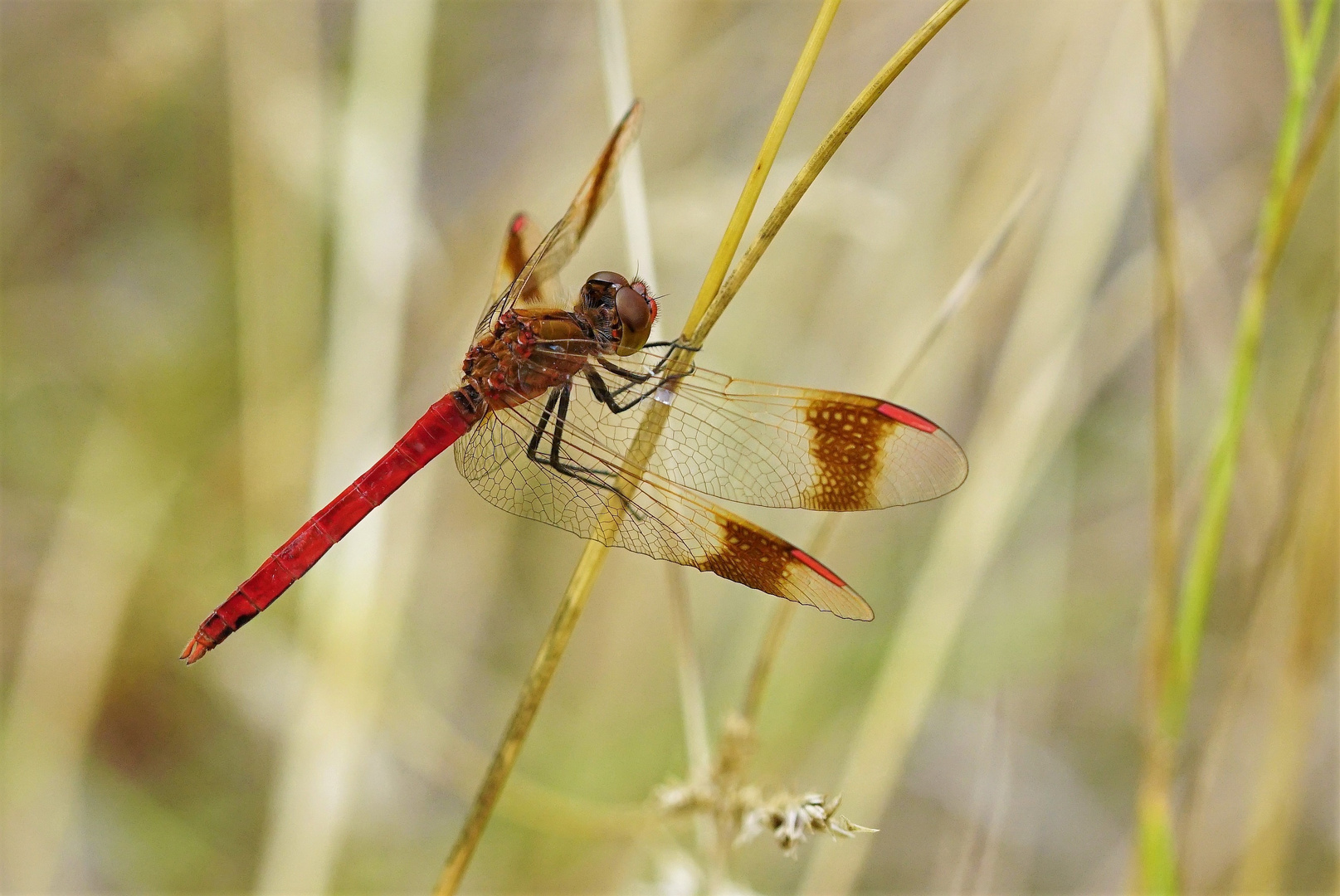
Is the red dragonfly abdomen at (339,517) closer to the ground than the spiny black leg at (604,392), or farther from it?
closer to the ground

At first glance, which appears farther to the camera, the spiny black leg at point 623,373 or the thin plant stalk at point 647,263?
the spiny black leg at point 623,373

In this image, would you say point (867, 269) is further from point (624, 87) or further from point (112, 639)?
point (112, 639)

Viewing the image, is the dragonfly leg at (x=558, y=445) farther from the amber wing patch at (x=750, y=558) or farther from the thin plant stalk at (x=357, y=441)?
the thin plant stalk at (x=357, y=441)

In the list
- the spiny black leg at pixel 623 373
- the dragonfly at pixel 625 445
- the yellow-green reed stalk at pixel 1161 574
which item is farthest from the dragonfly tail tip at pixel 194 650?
the yellow-green reed stalk at pixel 1161 574

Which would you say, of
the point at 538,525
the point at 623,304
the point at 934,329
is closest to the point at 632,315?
the point at 623,304

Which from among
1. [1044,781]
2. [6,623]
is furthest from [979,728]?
[6,623]

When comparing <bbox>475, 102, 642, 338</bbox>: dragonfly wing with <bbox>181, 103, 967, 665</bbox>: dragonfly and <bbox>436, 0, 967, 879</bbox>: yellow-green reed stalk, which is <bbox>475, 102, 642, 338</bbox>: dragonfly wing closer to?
<bbox>181, 103, 967, 665</bbox>: dragonfly

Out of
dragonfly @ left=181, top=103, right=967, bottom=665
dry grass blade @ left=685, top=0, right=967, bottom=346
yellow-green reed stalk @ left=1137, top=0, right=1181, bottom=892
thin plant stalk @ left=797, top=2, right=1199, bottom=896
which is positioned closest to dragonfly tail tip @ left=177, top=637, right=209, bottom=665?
dragonfly @ left=181, top=103, right=967, bottom=665

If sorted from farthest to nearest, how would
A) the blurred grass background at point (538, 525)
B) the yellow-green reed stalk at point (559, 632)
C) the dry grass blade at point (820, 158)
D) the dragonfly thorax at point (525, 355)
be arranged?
the blurred grass background at point (538, 525)
the dragonfly thorax at point (525, 355)
the yellow-green reed stalk at point (559, 632)
the dry grass blade at point (820, 158)
